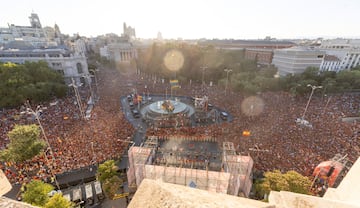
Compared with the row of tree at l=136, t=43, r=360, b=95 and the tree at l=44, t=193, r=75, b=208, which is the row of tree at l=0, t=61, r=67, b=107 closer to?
the tree at l=44, t=193, r=75, b=208

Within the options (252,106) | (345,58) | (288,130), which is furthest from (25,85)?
(345,58)

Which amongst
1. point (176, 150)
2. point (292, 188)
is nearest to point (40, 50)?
point (176, 150)

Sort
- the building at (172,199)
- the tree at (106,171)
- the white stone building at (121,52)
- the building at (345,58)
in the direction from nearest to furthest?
the building at (172,199) < the tree at (106,171) < the building at (345,58) < the white stone building at (121,52)

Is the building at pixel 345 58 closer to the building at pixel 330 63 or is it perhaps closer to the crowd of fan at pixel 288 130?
the building at pixel 330 63

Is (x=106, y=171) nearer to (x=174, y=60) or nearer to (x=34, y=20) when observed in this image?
(x=174, y=60)

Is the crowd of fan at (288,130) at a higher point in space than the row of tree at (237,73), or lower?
lower

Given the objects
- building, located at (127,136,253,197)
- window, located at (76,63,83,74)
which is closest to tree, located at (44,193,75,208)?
building, located at (127,136,253,197)

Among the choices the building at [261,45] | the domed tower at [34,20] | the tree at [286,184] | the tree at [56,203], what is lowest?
the tree at [56,203]

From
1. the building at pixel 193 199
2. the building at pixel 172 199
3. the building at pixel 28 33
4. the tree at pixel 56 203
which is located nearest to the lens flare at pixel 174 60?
the tree at pixel 56 203
